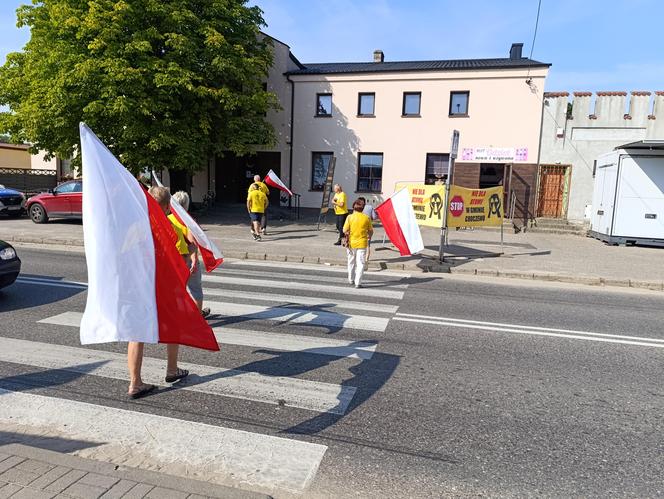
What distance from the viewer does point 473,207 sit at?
12.7 m

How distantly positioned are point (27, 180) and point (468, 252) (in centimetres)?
2431

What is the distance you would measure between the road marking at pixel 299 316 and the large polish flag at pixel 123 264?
273 centimetres

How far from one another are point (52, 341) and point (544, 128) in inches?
839

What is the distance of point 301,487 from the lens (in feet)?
9.46

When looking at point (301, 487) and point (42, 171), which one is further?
point (42, 171)

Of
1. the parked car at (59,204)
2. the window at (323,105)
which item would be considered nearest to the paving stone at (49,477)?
the parked car at (59,204)

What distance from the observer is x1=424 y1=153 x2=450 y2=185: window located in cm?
2286

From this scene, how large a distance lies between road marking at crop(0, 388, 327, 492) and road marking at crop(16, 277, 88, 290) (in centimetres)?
465

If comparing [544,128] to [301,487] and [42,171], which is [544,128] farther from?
[42,171]

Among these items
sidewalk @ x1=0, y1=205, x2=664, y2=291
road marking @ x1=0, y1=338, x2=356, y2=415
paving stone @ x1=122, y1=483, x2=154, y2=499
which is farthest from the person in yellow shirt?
paving stone @ x1=122, y1=483, x2=154, y2=499

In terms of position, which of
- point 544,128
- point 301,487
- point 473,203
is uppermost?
point 544,128

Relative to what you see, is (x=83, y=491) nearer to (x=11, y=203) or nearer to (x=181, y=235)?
(x=181, y=235)

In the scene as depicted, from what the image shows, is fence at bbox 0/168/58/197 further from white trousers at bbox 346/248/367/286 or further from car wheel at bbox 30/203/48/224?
white trousers at bbox 346/248/367/286

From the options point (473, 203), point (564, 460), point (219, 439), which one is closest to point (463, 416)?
point (564, 460)
